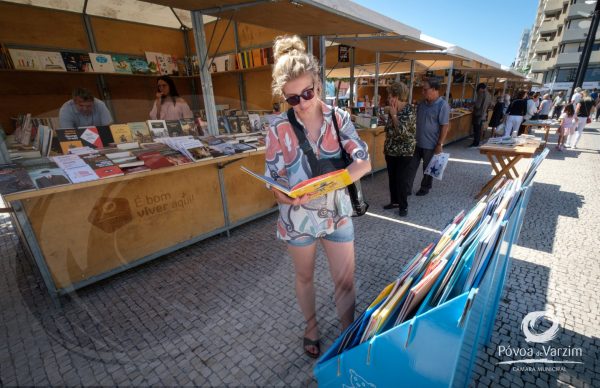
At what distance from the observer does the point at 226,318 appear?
224 cm

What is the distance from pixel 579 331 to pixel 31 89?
25.8 feet

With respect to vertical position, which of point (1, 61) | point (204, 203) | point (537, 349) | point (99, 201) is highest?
point (1, 61)

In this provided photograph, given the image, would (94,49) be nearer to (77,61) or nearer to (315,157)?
(77,61)

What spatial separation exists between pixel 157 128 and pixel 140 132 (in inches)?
7.3

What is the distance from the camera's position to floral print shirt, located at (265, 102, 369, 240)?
1.49m

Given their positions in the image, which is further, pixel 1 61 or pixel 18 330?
pixel 1 61

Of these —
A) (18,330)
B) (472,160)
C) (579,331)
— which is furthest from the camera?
(472,160)

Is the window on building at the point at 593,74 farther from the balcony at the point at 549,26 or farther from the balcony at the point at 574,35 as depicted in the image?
the balcony at the point at 549,26

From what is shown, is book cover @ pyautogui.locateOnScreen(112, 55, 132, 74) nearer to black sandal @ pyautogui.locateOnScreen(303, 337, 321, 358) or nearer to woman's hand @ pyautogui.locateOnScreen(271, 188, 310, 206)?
woman's hand @ pyautogui.locateOnScreen(271, 188, 310, 206)

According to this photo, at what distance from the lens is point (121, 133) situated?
293cm

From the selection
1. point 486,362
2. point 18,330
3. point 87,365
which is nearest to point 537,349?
point 486,362

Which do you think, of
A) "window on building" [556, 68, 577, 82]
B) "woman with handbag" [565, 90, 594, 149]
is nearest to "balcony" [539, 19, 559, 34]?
"window on building" [556, 68, 577, 82]

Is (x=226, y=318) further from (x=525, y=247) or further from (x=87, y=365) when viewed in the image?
(x=525, y=247)

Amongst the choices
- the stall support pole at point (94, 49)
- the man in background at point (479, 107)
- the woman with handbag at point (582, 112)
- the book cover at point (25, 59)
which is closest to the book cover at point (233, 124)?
the stall support pole at point (94, 49)
